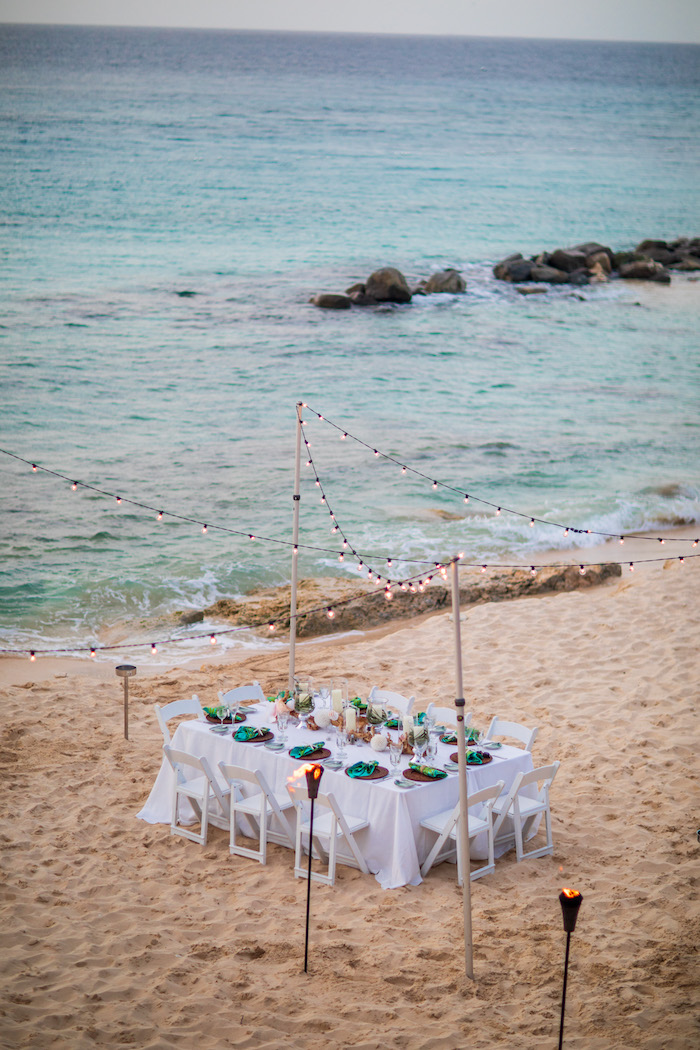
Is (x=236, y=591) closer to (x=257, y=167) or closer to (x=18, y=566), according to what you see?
(x=18, y=566)

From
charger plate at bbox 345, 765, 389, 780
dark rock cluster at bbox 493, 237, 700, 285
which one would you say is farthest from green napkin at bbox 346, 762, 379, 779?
dark rock cluster at bbox 493, 237, 700, 285

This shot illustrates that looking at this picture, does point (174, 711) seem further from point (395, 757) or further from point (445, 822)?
point (445, 822)

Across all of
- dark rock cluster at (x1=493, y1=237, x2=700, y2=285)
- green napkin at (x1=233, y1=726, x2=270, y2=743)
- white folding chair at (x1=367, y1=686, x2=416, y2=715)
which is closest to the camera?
green napkin at (x1=233, y1=726, x2=270, y2=743)

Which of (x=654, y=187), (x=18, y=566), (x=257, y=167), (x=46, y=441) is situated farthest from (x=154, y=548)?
(x=654, y=187)

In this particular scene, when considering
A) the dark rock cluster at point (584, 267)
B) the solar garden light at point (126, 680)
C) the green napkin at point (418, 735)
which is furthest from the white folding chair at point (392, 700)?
the dark rock cluster at point (584, 267)

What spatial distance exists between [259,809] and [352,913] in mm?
997

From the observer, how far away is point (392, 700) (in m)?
7.62

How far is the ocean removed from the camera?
51.1 ft

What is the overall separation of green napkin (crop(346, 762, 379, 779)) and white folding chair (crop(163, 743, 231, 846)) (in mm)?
978

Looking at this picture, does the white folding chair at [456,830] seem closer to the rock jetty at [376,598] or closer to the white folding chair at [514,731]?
the white folding chair at [514,731]

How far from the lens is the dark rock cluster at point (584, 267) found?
3294 cm

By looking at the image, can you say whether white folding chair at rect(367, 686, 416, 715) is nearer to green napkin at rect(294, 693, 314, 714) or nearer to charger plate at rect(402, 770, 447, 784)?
green napkin at rect(294, 693, 314, 714)

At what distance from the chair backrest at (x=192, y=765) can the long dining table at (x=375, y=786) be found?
5.9 inches

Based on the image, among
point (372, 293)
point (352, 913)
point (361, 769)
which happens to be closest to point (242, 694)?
point (361, 769)
